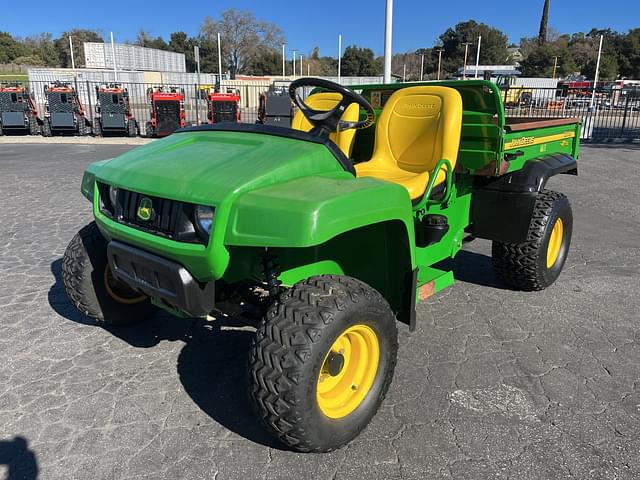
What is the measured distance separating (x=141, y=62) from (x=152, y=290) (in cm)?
6588

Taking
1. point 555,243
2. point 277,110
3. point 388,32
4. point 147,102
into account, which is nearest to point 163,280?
point 555,243

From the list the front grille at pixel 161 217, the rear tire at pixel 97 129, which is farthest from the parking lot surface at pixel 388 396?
the rear tire at pixel 97 129

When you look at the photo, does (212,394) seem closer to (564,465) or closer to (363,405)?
(363,405)

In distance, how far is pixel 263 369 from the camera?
212 centimetres

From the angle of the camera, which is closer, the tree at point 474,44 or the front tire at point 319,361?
the front tire at point 319,361

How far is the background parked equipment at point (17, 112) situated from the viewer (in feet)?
51.0

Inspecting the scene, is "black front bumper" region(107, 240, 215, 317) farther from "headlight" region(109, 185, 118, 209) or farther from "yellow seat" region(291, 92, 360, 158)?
"yellow seat" region(291, 92, 360, 158)

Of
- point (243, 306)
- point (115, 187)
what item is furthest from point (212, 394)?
point (115, 187)

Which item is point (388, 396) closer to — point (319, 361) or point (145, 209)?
point (319, 361)

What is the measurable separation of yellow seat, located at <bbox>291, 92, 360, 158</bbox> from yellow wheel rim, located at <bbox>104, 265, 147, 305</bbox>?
1.74 m

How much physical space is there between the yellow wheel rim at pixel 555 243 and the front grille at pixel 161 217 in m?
3.24

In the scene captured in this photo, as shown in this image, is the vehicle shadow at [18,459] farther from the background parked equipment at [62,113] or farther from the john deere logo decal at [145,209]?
the background parked equipment at [62,113]

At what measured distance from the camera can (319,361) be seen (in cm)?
213

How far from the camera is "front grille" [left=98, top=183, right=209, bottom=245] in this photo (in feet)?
7.49
